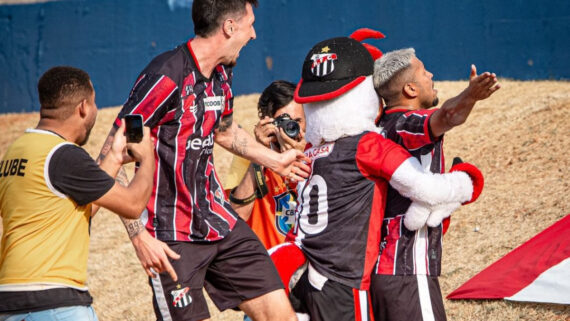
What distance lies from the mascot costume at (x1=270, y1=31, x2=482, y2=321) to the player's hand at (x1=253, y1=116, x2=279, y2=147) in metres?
1.10

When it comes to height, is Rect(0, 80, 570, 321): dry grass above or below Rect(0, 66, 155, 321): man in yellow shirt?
below

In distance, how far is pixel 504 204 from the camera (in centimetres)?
709

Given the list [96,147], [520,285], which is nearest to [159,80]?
[520,285]

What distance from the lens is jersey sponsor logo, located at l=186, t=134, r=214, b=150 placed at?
4.17 m

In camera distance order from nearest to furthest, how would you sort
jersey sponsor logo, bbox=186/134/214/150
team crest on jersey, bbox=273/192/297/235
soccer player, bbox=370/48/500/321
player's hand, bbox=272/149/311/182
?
soccer player, bbox=370/48/500/321
player's hand, bbox=272/149/311/182
jersey sponsor logo, bbox=186/134/214/150
team crest on jersey, bbox=273/192/297/235

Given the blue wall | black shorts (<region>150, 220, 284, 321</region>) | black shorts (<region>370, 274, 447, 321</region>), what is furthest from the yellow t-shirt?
the blue wall

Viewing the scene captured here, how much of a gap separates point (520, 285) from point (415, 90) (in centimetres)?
196

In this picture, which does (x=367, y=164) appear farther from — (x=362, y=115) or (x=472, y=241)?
(x=472, y=241)

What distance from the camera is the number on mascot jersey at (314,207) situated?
3.81 m

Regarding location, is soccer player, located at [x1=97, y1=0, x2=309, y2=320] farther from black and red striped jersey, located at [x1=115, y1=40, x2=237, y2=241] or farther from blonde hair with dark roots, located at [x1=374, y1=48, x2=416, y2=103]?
blonde hair with dark roots, located at [x1=374, y1=48, x2=416, y2=103]

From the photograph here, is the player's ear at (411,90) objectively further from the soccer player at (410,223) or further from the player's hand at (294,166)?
the player's hand at (294,166)

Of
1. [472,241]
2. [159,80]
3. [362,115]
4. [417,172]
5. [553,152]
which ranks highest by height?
[159,80]

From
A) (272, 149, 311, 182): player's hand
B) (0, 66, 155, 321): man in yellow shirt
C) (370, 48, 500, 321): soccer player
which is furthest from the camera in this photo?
(272, 149, 311, 182): player's hand

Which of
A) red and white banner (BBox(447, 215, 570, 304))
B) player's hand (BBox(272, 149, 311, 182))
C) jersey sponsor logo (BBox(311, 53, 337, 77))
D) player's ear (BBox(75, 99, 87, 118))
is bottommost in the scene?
red and white banner (BBox(447, 215, 570, 304))
